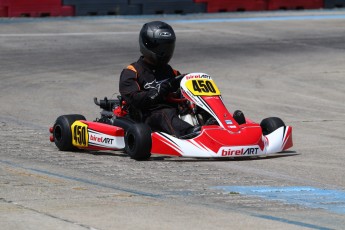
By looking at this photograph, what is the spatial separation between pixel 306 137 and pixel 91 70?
6.63 meters

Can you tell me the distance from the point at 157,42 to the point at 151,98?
69cm

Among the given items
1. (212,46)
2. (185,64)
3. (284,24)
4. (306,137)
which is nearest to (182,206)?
(306,137)

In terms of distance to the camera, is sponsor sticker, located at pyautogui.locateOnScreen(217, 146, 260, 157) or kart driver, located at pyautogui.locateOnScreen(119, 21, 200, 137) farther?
kart driver, located at pyautogui.locateOnScreen(119, 21, 200, 137)

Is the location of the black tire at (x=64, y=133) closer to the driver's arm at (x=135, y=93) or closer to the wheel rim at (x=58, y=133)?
the wheel rim at (x=58, y=133)

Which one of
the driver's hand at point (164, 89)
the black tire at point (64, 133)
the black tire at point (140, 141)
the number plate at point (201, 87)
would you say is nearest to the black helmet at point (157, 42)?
the driver's hand at point (164, 89)

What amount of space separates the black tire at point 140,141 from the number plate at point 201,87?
620 millimetres

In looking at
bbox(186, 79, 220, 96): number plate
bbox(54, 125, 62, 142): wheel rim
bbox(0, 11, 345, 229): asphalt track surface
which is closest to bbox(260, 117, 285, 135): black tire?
bbox(0, 11, 345, 229): asphalt track surface

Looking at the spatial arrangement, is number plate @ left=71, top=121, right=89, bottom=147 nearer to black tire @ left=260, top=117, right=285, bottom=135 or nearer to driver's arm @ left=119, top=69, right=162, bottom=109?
driver's arm @ left=119, top=69, right=162, bottom=109

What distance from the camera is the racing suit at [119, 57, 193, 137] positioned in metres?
10.3

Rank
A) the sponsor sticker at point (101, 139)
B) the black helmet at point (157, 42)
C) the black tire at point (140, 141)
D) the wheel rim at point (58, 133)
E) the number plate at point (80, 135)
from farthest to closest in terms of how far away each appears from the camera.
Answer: the black helmet at point (157, 42), the wheel rim at point (58, 133), the number plate at point (80, 135), the sponsor sticker at point (101, 139), the black tire at point (140, 141)

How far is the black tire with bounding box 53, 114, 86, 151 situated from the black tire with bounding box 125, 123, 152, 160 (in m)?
0.83

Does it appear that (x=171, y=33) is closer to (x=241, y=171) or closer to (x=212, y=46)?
(x=241, y=171)

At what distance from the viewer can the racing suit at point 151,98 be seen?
1027 centimetres

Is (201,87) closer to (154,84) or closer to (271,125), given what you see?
(154,84)
